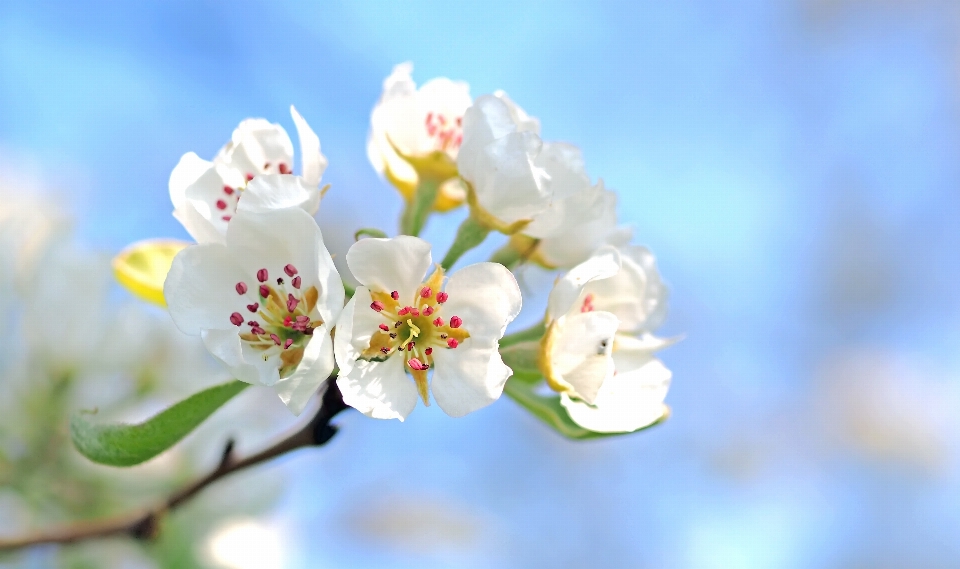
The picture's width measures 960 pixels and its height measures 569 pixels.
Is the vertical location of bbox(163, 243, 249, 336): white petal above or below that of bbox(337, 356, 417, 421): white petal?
above

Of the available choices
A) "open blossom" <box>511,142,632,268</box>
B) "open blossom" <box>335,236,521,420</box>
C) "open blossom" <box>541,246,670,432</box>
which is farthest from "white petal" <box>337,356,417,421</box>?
"open blossom" <box>511,142,632,268</box>

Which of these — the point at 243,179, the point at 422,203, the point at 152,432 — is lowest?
the point at 152,432

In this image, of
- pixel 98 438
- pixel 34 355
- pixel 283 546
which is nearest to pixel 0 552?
pixel 98 438

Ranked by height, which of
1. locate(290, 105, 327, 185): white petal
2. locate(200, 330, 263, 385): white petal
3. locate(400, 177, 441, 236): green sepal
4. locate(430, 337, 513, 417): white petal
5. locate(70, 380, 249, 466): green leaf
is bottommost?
locate(70, 380, 249, 466): green leaf

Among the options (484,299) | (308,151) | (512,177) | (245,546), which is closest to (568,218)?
(512,177)

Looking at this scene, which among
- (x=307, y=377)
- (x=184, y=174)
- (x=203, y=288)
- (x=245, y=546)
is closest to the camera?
(x=307, y=377)

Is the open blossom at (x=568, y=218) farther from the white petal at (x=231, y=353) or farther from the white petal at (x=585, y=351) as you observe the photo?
the white petal at (x=231, y=353)

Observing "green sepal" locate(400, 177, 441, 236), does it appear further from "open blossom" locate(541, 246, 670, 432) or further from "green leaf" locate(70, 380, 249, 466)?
"green leaf" locate(70, 380, 249, 466)

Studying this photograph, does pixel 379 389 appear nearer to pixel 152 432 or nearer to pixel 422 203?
pixel 152 432
